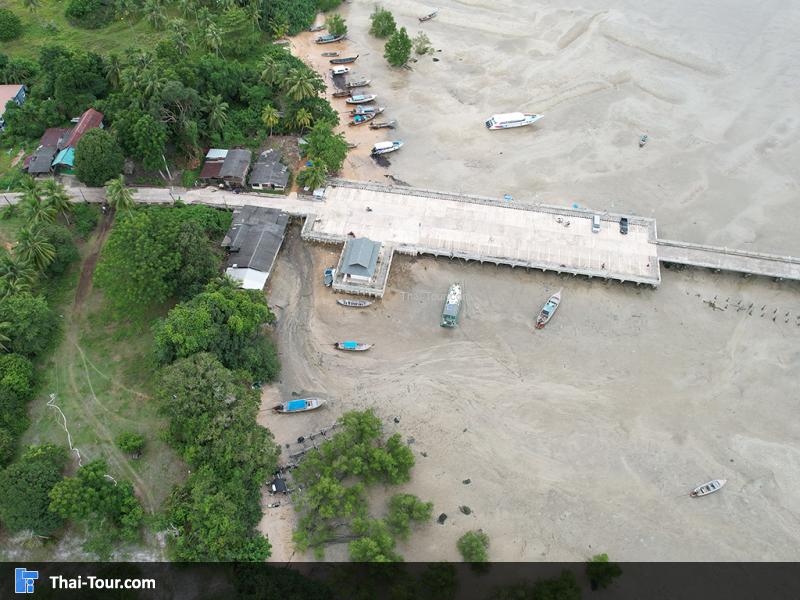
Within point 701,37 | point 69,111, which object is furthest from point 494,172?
point 69,111

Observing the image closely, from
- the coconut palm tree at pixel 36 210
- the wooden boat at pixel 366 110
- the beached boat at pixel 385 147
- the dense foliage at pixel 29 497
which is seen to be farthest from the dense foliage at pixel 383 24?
the dense foliage at pixel 29 497

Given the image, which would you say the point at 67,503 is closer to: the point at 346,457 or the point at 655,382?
the point at 346,457

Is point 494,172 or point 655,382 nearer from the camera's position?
point 655,382

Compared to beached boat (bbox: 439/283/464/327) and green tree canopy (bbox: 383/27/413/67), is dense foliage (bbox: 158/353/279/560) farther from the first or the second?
green tree canopy (bbox: 383/27/413/67)

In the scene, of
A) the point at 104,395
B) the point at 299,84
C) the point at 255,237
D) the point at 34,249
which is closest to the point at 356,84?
the point at 299,84

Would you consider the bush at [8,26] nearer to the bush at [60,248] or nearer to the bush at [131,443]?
the bush at [60,248]

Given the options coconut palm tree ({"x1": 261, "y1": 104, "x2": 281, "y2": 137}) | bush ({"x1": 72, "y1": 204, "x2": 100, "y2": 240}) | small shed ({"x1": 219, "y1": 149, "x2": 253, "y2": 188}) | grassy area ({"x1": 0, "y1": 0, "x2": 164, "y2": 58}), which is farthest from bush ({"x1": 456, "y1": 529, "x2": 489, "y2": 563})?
grassy area ({"x1": 0, "y1": 0, "x2": 164, "y2": 58})
